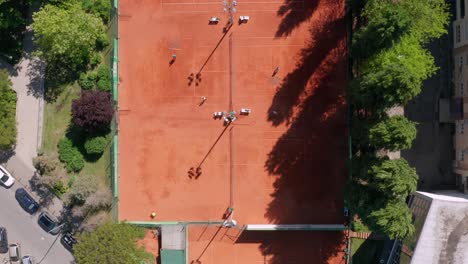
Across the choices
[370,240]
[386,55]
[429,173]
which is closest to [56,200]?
[370,240]


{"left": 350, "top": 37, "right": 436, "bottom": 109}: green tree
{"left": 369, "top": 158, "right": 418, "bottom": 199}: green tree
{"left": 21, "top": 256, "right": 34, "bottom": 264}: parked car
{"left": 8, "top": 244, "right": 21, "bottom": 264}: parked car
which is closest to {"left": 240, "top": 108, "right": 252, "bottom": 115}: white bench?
{"left": 350, "top": 37, "right": 436, "bottom": 109}: green tree

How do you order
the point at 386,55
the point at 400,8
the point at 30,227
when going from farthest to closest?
1. the point at 30,227
2. the point at 386,55
3. the point at 400,8

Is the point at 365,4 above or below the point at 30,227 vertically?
above

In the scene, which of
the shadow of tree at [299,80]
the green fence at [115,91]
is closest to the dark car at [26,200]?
the green fence at [115,91]

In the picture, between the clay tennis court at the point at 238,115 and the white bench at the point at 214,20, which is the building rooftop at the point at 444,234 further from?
the white bench at the point at 214,20

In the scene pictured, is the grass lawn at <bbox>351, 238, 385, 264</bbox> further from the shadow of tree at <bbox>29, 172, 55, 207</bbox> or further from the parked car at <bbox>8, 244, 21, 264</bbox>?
the parked car at <bbox>8, 244, 21, 264</bbox>

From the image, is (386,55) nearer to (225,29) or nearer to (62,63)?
(225,29)

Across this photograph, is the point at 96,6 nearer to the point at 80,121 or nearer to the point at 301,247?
the point at 80,121
